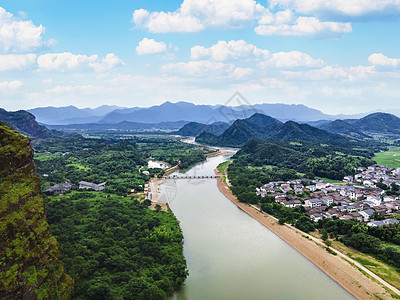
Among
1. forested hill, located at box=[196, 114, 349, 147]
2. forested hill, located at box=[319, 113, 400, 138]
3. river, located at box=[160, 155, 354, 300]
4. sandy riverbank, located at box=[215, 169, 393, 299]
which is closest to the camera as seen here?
river, located at box=[160, 155, 354, 300]

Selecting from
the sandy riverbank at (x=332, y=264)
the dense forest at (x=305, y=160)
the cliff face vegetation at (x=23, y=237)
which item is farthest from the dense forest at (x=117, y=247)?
the dense forest at (x=305, y=160)

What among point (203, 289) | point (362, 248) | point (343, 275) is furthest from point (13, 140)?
point (362, 248)

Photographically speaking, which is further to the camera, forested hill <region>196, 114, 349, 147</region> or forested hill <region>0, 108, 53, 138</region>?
forested hill <region>0, 108, 53, 138</region>

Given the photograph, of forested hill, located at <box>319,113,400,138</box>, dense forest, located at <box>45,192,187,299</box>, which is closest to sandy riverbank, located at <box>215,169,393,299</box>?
dense forest, located at <box>45,192,187,299</box>

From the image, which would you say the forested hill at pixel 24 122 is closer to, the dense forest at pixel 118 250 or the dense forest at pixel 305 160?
the dense forest at pixel 305 160

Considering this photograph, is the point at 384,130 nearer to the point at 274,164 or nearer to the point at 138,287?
the point at 274,164

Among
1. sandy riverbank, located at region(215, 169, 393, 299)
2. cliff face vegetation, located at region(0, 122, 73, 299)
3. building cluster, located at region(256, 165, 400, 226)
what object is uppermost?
cliff face vegetation, located at region(0, 122, 73, 299)

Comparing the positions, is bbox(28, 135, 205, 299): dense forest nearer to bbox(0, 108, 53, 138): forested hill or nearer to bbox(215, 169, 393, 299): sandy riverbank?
bbox(215, 169, 393, 299): sandy riverbank
